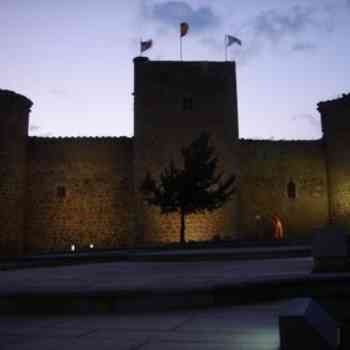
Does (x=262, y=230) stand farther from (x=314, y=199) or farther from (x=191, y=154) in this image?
(x=191, y=154)

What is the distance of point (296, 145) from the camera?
2481 centimetres

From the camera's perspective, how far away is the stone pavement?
3154 mm

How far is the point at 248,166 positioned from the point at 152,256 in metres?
13.6

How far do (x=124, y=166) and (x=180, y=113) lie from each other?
11.9 feet

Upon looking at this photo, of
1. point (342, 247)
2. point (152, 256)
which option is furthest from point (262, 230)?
point (342, 247)

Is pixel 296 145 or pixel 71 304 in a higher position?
pixel 296 145

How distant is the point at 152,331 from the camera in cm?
359

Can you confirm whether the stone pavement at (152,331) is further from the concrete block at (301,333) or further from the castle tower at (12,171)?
the castle tower at (12,171)

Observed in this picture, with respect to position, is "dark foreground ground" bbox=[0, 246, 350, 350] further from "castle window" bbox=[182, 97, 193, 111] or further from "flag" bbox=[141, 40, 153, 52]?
"flag" bbox=[141, 40, 153, 52]

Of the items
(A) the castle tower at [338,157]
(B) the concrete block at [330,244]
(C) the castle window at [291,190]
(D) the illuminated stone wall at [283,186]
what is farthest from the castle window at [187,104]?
(B) the concrete block at [330,244]

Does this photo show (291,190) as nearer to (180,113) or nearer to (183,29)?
(180,113)

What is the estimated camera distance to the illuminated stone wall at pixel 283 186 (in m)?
23.7

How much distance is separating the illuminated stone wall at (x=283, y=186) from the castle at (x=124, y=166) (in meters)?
0.17

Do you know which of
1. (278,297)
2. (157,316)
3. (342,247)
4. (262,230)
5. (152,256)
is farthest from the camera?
(262,230)
